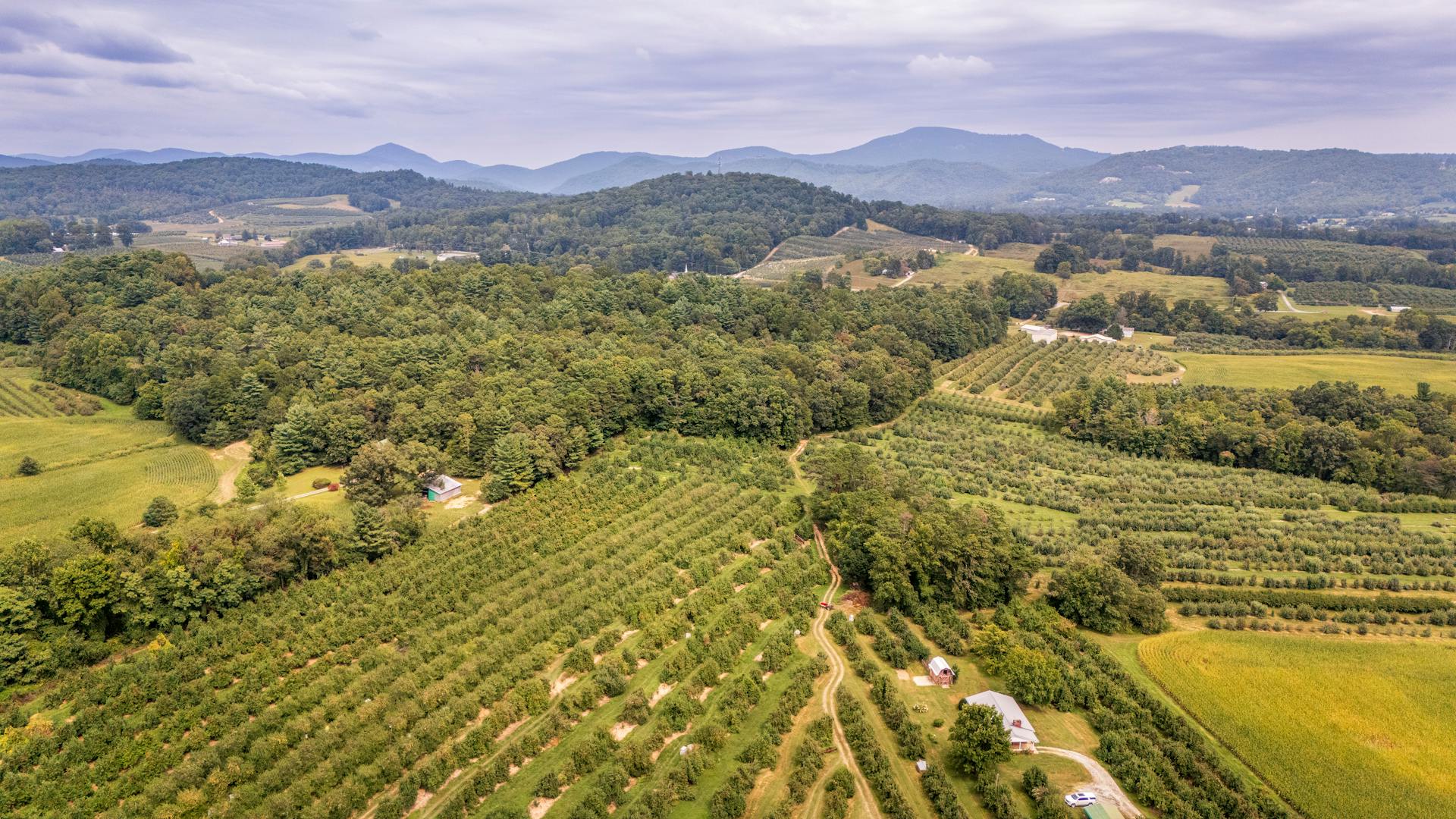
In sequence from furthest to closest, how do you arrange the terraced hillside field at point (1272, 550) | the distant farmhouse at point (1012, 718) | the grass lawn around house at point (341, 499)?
the grass lawn around house at point (341, 499), the terraced hillside field at point (1272, 550), the distant farmhouse at point (1012, 718)

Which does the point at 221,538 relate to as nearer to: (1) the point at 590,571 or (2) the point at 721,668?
(1) the point at 590,571

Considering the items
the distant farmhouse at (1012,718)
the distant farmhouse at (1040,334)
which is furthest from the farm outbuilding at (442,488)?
the distant farmhouse at (1040,334)

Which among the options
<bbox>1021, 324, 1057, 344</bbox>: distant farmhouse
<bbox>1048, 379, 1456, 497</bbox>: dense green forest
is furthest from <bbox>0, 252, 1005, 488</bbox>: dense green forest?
<bbox>1048, 379, 1456, 497</bbox>: dense green forest

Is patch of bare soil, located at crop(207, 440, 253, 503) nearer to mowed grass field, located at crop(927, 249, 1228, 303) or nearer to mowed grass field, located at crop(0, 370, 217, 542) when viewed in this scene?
mowed grass field, located at crop(0, 370, 217, 542)

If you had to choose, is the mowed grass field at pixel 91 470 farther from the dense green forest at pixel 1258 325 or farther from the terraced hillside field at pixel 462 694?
the dense green forest at pixel 1258 325

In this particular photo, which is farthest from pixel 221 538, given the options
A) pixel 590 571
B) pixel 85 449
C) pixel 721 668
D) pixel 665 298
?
pixel 665 298

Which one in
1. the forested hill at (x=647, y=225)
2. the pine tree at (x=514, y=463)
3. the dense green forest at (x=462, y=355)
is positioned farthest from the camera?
the forested hill at (x=647, y=225)
